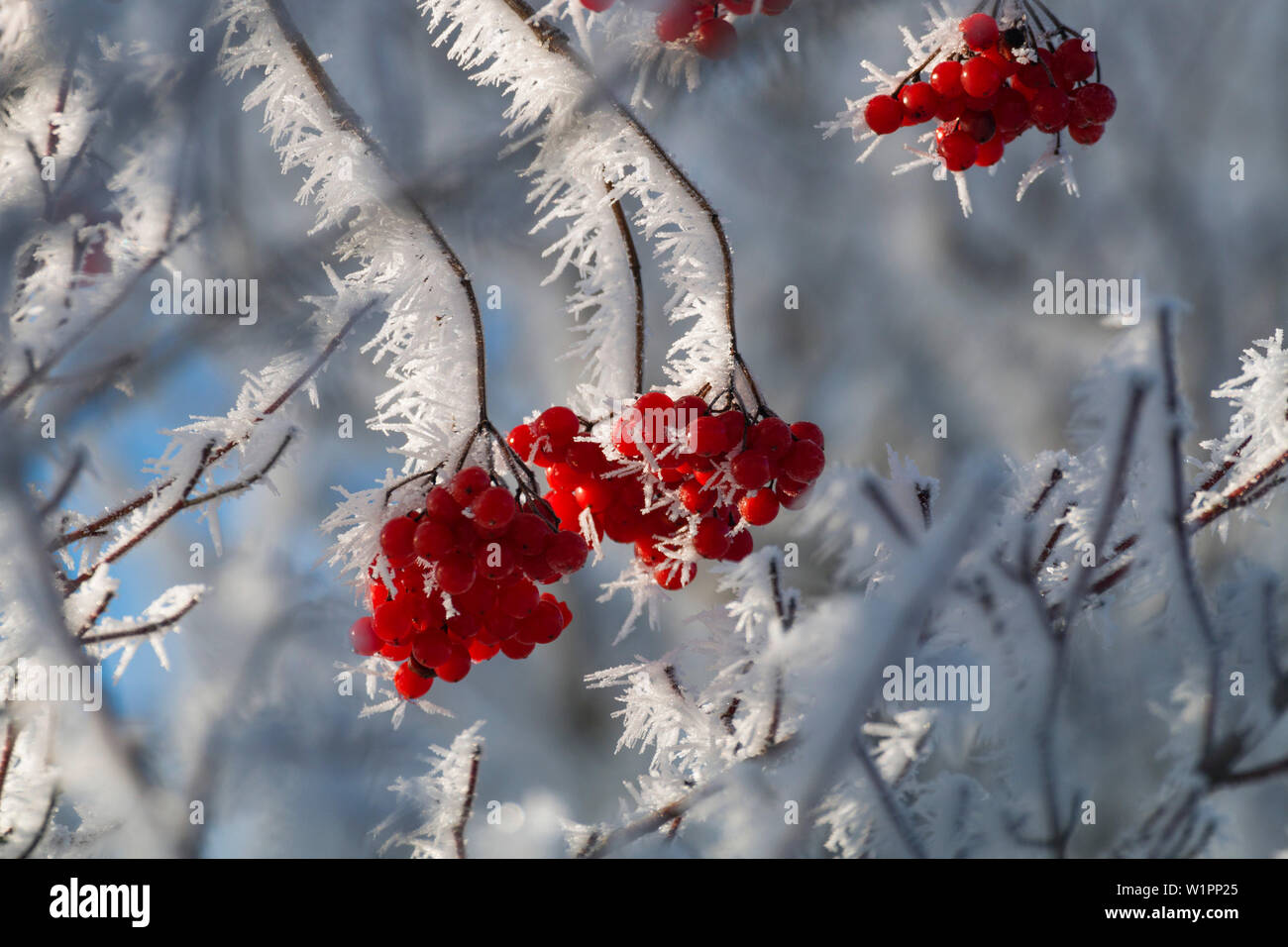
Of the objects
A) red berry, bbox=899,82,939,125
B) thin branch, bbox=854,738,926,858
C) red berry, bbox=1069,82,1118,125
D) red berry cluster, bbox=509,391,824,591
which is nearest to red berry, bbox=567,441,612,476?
red berry cluster, bbox=509,391,824,591

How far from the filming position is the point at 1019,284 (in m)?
1.31

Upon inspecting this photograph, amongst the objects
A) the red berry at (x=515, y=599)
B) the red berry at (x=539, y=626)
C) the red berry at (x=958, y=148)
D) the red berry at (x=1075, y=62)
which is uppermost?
the red berry at (x=1075, y=62)

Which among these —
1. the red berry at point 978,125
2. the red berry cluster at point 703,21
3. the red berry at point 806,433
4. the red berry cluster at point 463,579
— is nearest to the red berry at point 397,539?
the red berry cluster at point 463,579

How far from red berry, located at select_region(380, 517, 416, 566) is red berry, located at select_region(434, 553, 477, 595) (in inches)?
0.7

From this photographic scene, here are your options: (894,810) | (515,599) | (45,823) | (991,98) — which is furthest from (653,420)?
(45,823)

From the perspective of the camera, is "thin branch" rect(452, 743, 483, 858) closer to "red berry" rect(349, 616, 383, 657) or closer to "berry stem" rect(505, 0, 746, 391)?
"red berry" rect(349, 616, 383, 657)

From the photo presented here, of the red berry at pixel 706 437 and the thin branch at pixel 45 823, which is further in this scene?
the thin branch at pixel 45 823

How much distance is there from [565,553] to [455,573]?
0.19 ft

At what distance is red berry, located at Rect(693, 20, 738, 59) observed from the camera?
1.83 feet

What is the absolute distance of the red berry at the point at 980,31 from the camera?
0.48 metres

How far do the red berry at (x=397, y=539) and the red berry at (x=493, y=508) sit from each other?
4cm

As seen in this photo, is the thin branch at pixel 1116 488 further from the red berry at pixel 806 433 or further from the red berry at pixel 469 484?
the red berry at pixel 469 484

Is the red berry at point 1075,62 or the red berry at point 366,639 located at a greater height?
the red berry at point 1075,62
